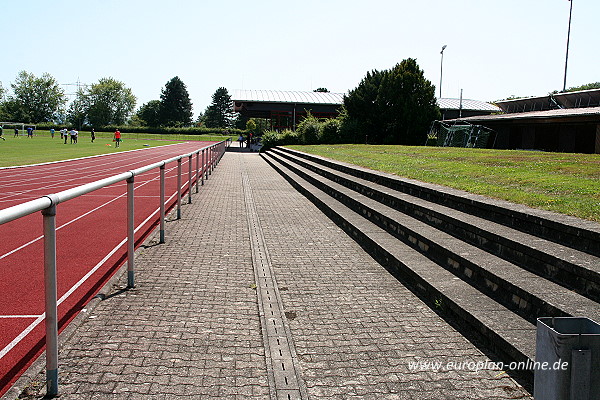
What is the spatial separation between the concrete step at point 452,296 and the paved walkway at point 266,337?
0.16m

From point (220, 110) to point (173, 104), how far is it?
17089 mm

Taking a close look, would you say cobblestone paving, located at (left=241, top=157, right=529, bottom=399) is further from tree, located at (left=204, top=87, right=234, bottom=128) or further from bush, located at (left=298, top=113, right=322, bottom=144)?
tree, located at (left=204, top=87, right=234, bottom=128)

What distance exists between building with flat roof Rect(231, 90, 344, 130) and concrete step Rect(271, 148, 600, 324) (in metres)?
46.9

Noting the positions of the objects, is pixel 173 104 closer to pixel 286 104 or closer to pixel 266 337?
pixel 286 104

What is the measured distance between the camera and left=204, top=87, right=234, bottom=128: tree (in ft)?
479

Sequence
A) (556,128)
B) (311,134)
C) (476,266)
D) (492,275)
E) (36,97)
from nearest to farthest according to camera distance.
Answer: (492,275)
(476,266)
(556,128)
(311,134)
(36,97)

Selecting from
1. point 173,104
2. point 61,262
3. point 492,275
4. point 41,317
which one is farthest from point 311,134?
point 173,104

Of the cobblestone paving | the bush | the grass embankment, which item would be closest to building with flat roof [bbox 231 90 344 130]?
the bush

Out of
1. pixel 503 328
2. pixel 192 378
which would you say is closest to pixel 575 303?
pixel 503 328

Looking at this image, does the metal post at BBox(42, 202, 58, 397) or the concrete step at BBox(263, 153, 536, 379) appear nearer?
the metal post at BBox(42, 202, 58, 397)

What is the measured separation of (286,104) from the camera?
184 feet

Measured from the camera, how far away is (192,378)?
11.6ft

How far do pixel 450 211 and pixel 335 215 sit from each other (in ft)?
10.9

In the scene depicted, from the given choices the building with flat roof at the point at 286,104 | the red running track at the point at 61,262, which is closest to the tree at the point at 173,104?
the building with flat roof at the point at 286,104
